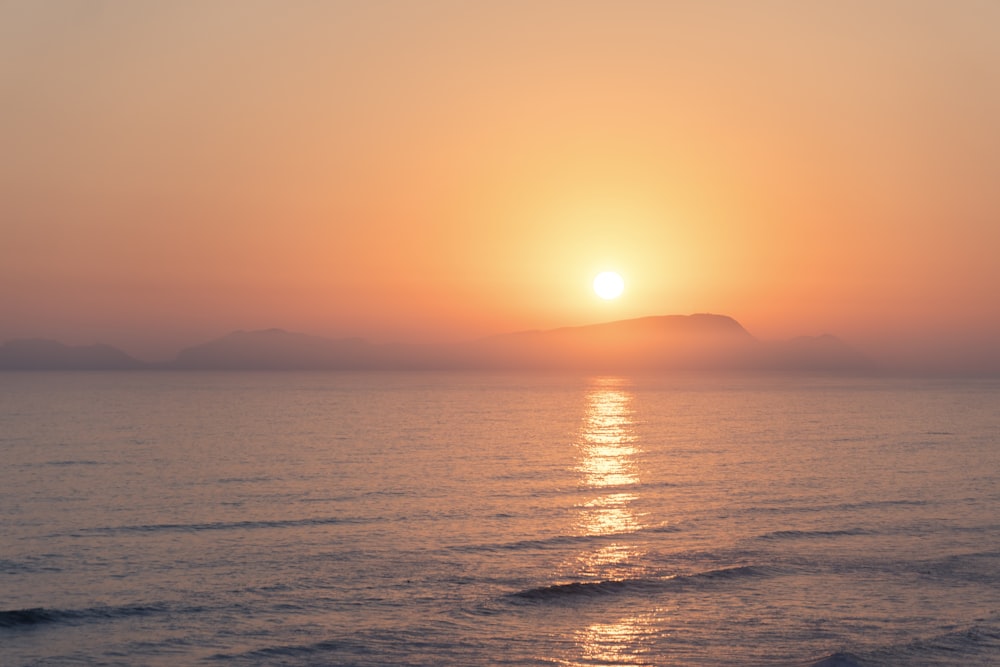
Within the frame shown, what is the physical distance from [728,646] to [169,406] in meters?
167

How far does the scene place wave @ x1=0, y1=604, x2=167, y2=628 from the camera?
29.4 metres

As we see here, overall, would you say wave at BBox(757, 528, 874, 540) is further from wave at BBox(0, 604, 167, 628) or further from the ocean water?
wave at BBox(0, 604, 167, 628)

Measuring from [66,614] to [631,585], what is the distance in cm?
1996

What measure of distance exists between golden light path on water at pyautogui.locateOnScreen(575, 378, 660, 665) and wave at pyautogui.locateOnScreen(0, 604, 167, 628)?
14778mm

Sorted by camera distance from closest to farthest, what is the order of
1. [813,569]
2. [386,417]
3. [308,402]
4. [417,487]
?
[813,569] → [417,487] → [386,417] → [308,402]

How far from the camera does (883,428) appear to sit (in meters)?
119

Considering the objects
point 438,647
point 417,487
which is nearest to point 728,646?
point 438,647

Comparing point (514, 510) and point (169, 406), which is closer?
point (514, 510)

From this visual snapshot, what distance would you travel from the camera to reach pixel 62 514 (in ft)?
157

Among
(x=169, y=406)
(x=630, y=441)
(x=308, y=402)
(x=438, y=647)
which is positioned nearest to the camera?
(x=438, y=647)

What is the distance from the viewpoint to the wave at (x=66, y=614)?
96.4ft

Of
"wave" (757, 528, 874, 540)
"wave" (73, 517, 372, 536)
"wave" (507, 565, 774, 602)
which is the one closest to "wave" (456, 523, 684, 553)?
"wave" (757, 528, 874, 540)

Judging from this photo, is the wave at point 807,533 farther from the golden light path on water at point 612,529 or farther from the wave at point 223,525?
the wave at point 223,525

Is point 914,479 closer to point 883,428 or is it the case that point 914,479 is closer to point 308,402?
point 883,428
